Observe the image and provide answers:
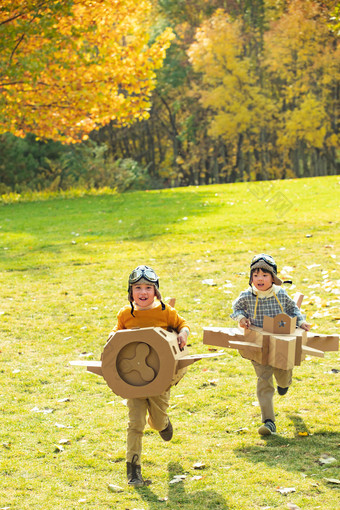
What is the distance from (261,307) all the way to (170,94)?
38702 mm

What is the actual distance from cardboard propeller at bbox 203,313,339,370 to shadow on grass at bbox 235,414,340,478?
24.2 inches

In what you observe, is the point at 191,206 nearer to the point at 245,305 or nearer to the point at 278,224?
the point at 278,224

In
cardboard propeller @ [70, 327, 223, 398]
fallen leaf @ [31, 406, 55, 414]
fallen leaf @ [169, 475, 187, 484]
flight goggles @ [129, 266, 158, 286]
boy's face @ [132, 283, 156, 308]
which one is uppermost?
flight goggles @ [129, 266, 158, 286]

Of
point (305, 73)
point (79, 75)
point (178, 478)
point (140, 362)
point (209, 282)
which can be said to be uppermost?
point (305, 73)

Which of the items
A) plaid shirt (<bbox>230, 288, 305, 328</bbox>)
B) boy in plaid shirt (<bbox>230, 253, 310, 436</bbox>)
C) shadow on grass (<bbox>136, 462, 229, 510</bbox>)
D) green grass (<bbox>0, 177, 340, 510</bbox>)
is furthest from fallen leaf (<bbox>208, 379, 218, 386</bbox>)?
shadow on grass (<bbox>136, 462, 229, 510</bbox>)

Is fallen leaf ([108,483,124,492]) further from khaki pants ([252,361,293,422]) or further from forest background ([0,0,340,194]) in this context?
forest background ([0,0,340,194])

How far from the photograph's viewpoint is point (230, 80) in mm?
36281

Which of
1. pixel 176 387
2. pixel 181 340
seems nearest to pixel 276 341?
pixel 181 340

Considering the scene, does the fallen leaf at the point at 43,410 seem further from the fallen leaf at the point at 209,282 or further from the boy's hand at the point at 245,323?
the fallen leaf at the point at 209,282

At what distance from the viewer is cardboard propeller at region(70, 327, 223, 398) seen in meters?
4.38

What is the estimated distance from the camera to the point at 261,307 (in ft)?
17.5

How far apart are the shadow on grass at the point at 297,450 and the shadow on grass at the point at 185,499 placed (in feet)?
1.86

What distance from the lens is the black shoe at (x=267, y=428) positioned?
516 centimetres

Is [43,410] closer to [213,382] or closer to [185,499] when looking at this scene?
[213,382]
